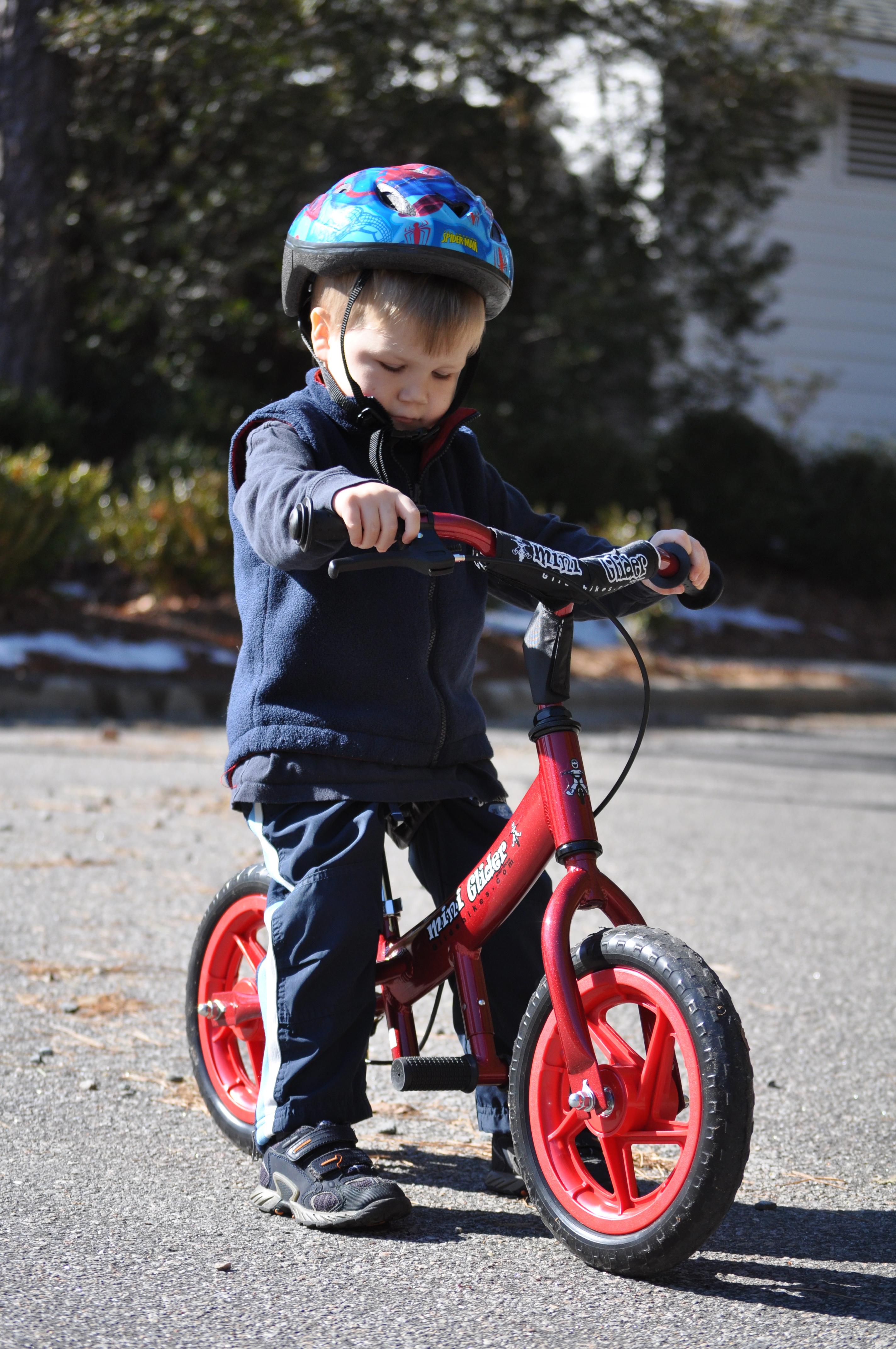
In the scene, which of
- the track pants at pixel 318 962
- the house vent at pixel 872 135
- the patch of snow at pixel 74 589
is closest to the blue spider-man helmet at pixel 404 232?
the track pants at pixel 318 962

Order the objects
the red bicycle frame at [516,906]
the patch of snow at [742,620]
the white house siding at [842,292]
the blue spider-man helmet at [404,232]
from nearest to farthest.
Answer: the red bicycle frame at [516,906]
the blue spider-man helmet at [404,232]
the patch of snow at [742,620]
the white house siding at [842,292]

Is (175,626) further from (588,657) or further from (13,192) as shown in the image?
(13,192)

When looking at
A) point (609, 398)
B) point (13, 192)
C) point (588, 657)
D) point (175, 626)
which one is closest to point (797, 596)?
point (609, 398)

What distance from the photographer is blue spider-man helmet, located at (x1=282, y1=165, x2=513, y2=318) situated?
7.80 feet

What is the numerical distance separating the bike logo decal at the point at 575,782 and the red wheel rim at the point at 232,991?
2.45 ft

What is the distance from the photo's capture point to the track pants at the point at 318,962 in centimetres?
244

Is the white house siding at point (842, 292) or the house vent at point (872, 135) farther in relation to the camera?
the house vent at point (872, 135)

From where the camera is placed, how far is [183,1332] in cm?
198

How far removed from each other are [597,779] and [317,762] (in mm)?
4655

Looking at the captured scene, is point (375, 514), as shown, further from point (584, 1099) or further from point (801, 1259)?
point (801, 1259)

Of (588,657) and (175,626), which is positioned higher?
(175,626)

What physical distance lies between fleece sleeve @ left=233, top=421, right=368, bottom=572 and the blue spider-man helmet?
0.99ft

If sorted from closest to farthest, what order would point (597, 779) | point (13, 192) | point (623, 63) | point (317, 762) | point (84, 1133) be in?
point (317, 762) < point (84, 1133) < point (597, 779) < point (13, 192) < point (623, 63)

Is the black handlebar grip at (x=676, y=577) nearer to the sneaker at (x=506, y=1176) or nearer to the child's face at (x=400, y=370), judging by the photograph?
the child's face at (x=400, y=370)
